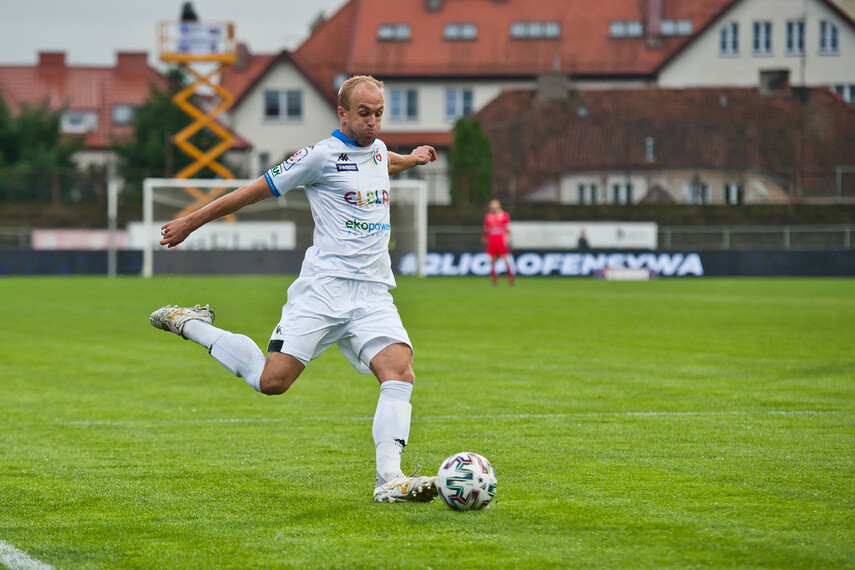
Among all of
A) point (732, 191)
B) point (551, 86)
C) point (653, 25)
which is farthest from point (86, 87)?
point (732, 191)

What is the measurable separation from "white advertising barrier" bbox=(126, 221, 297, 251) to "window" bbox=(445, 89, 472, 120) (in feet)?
93.5

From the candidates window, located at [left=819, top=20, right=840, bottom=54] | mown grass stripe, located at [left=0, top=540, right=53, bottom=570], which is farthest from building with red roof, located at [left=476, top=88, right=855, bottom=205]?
mown grass stripe, located at [left=0, top=540, right=53, bottom=570]

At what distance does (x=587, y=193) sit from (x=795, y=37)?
55.7 ft

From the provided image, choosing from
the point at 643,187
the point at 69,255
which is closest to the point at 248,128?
the point at 643,187

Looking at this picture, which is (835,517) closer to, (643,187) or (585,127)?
(643,187)

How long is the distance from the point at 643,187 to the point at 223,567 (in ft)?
153

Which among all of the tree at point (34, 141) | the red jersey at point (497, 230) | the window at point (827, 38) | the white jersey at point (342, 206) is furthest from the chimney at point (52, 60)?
the white jersey at point (342, 206)

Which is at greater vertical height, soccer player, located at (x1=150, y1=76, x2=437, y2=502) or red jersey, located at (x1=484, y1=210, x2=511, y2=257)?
red jersey, located at (x1=484, y1=210, x2=511, y2=257)

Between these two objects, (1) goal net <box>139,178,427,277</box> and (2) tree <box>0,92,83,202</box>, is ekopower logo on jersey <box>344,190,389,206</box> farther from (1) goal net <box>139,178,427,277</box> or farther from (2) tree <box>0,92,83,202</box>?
(2) tree <box>0,92,83,202</box>

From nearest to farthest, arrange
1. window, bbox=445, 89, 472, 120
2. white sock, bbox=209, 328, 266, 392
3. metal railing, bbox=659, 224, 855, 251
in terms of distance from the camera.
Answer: white sock, bbox=209, 328, 266, 392 < metal railing, bbox=659, 224, 855, 251 < window, bbox=445, 89, 472, 120

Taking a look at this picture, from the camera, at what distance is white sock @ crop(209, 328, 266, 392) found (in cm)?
632

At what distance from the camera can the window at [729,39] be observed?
198ft

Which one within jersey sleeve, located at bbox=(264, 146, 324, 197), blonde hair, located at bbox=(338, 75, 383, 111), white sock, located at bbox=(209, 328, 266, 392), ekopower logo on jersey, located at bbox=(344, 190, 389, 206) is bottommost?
white sock, located at bbox=(209, 328, 266, 392)

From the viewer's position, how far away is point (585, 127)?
56.7m
